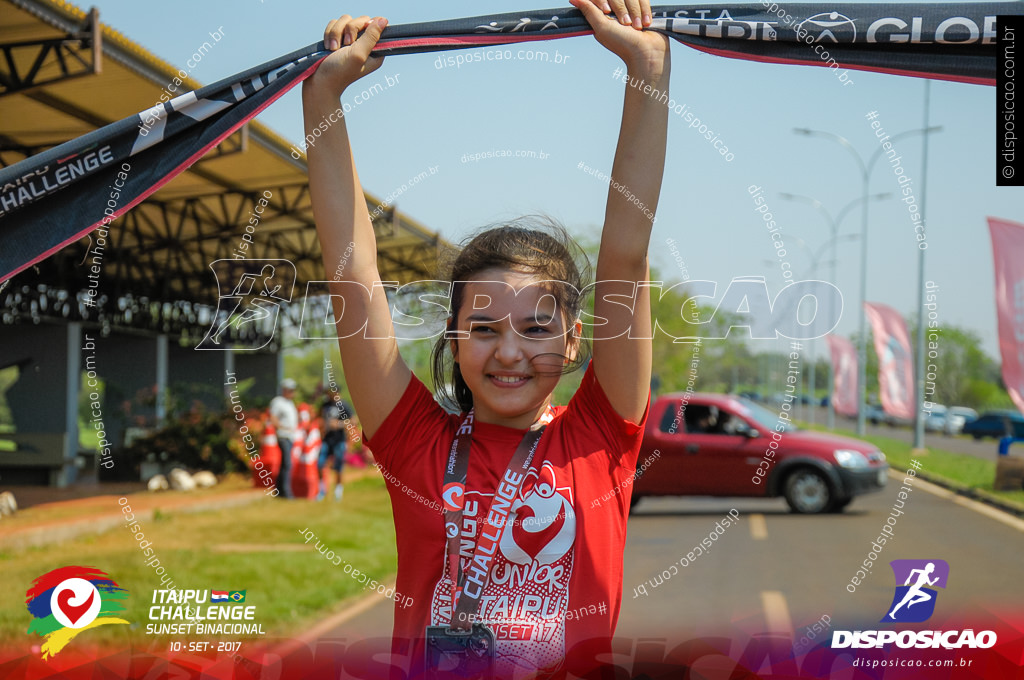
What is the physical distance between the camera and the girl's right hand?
202cm

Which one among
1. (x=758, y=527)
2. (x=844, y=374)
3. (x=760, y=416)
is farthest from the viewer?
(x=844, y=374)

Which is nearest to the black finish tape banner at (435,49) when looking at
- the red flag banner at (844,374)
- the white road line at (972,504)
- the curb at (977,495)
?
the white road line at (972,504)

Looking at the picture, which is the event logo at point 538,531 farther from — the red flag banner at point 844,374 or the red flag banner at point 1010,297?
the red flag banner at point 844,374

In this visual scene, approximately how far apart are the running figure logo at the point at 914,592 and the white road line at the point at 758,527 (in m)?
7.89

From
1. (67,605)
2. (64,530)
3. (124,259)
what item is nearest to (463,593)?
(67,605)

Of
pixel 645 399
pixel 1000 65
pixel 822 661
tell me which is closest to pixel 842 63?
pixel 1000 65

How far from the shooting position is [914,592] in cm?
262

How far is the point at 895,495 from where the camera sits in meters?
15.3

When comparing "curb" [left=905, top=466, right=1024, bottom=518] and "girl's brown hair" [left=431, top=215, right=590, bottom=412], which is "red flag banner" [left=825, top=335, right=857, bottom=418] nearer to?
"curb" [left=905, top=466, right=1024, bottom=518]

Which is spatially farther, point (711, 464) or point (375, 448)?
point (711, 464)

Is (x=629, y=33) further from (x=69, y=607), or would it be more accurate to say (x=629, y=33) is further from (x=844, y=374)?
(x=844, y=374)

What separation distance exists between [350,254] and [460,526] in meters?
0.62

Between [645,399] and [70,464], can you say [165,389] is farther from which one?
[645,399]

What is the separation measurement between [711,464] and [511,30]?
10815mm
